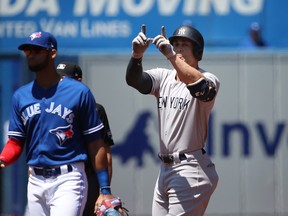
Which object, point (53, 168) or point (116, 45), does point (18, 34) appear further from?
point (53, 168)

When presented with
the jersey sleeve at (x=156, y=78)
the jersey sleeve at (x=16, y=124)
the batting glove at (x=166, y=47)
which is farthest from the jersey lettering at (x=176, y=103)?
the jersey sleeve at (x=16, y=124)

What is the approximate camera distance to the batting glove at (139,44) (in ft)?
21.2

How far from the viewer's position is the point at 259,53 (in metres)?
10.9

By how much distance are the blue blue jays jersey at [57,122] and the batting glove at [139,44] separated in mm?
554

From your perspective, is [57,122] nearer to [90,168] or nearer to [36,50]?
[36,50]

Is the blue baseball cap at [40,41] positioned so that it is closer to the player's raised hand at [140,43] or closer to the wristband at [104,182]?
the player's raised hand at [140,43]

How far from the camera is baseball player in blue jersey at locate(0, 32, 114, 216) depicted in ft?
19.9

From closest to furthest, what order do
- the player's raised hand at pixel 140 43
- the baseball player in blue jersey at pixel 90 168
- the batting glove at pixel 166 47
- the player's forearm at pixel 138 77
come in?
1. the batting glove at pixel 166 47
2. the player's raised hand at pixel 140 43
3. the player's forearm at pixel 138 77
4. the baseball player in blue jersey at pixel 90 168

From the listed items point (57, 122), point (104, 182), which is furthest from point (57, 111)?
point (104, 182)

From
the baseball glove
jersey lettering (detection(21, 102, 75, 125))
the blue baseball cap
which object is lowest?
the baseball glove

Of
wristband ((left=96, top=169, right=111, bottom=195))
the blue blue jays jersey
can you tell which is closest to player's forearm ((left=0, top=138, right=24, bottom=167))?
the blue blue jays jersey

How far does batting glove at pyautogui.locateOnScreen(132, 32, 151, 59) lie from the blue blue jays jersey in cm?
55

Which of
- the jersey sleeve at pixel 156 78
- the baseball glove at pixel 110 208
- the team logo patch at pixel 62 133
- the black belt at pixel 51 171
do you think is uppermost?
the jersey sleeve at pixel 156 78

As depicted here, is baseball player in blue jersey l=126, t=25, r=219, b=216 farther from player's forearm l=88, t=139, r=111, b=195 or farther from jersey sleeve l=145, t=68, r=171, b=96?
player's forearm l=88, t=139, r=111, b=195
